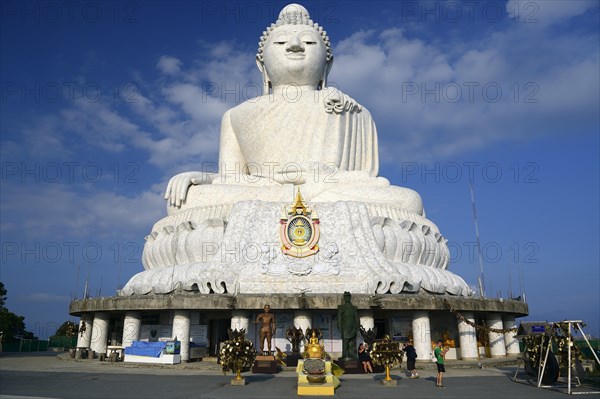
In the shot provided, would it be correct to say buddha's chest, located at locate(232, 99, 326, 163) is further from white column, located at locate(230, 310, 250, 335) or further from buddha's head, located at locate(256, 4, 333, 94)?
white column, located at locate(230, 310, 250, 335)

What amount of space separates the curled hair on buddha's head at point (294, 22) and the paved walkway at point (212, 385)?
1501 cm

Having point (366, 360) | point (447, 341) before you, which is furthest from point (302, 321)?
point (447, 341)

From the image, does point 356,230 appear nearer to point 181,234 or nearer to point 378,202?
point 378,202

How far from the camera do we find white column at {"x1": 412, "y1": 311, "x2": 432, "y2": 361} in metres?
12.2

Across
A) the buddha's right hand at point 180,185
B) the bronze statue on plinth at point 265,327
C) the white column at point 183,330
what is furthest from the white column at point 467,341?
the buddha's right hand at point 180,185

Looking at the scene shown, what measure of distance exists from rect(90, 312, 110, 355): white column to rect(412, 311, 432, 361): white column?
29.4 ft

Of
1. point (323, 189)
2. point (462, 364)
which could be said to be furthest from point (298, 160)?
point (462, 364)

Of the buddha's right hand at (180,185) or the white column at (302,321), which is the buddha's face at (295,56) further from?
the white column at (302,321)

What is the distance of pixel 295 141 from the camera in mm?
18766

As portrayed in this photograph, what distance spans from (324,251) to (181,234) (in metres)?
4.84

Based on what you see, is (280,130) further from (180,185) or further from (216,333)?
(216,333)

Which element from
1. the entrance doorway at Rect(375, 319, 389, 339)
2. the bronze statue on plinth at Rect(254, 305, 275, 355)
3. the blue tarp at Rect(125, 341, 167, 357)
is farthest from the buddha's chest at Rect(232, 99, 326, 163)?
the blue tarp at Rect(125, 341, 167, 357)

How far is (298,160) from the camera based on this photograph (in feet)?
60.6

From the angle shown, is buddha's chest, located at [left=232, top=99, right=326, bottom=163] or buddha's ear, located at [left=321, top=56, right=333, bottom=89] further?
buddha's ear, located at [left=321, top=56, right=333, bottom=89]
